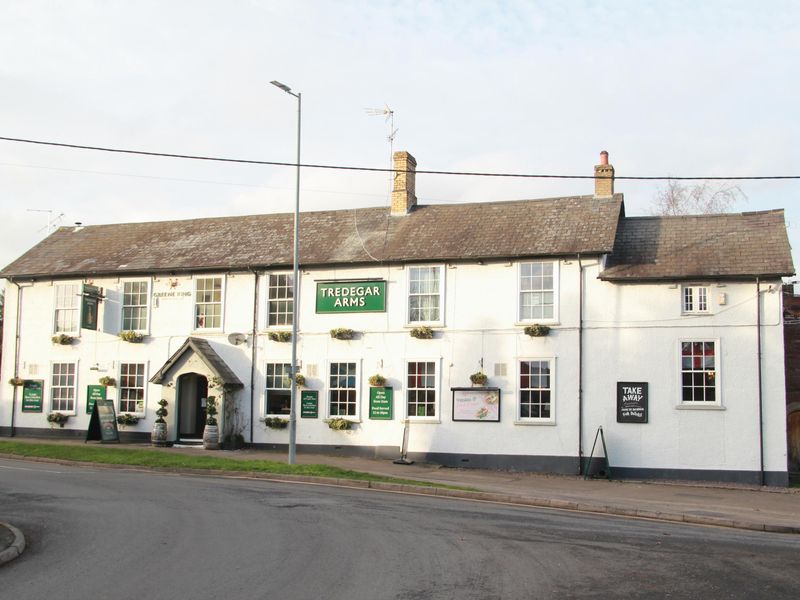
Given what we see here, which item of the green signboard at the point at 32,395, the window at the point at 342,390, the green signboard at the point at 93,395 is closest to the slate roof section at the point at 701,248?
the window at the point at 342,390

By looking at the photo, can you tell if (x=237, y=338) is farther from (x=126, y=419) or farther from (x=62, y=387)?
(x=62, y=387)

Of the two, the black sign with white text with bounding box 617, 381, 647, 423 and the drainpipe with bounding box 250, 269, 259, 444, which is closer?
the black sign with white text with bounding box 617, 381, 647, 423

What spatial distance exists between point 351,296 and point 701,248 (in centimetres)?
1060

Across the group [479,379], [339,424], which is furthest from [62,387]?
[479,379]

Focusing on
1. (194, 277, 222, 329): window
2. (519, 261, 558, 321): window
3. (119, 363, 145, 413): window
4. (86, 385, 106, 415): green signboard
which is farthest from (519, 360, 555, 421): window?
(86, 385, 106, 415): green signboard

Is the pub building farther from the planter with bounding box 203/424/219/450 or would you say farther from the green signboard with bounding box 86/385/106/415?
the planter with bounding box 203/424/219/450

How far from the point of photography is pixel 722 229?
25391 mm

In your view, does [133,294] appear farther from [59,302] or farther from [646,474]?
[646,474]

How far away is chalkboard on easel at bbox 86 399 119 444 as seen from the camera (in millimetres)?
27672

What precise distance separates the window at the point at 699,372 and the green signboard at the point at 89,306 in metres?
19.3

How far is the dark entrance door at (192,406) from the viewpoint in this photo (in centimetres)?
2855

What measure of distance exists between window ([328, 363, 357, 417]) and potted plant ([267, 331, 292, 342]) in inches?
65.2

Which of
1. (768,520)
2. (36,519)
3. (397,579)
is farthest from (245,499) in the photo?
(768,520)

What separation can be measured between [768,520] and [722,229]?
1121 cm
